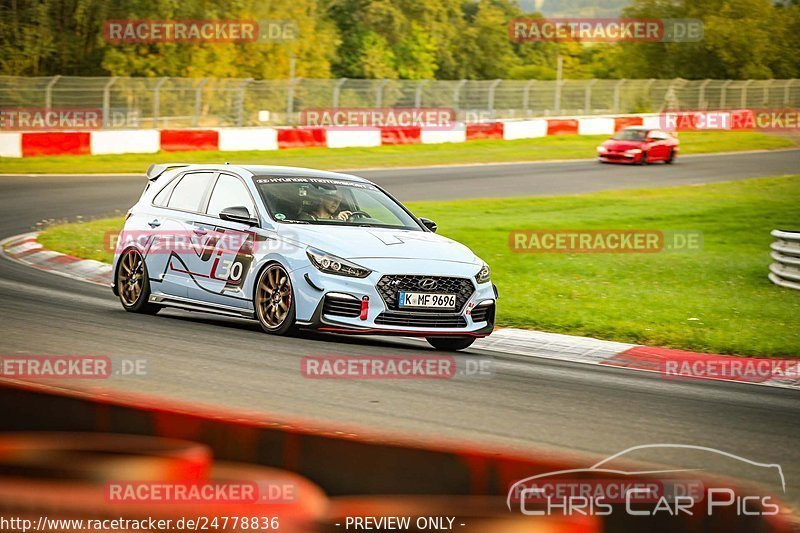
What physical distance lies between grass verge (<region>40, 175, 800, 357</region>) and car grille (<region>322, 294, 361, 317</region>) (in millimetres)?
3047

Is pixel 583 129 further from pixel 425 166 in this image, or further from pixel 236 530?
pixel 236 530

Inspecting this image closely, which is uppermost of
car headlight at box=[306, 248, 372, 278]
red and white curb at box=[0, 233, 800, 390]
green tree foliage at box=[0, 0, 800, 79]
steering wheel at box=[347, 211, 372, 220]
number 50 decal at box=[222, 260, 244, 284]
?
green tree foliage at box=[0, 0, 800, 79]

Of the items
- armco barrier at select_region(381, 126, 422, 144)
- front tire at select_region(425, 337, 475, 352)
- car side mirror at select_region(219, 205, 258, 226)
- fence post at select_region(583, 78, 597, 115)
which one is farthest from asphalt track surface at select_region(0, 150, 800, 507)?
fence post at select_region(583, 78, 597, 115)

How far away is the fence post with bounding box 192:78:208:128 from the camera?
38.5m

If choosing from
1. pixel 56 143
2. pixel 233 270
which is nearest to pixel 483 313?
pixel 233 270

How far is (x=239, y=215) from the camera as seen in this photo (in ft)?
36.1

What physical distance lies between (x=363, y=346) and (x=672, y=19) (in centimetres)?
Result: 7880

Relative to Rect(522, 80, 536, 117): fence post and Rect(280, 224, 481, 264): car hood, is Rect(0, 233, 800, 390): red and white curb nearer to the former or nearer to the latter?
Rect(280, 224, 481, 264): car hood

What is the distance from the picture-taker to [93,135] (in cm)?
3334

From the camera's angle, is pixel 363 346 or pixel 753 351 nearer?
pixel 363 346

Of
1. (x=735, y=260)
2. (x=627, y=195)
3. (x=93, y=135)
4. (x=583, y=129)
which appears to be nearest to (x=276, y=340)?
(x=735, y=260)

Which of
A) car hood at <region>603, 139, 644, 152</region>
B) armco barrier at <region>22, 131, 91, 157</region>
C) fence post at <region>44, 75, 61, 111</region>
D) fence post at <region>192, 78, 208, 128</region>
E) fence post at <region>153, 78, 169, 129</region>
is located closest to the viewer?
armco barrier at <region>22, 131, 91, 157</region>

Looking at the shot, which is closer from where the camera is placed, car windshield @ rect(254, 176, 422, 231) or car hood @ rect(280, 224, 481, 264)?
car hood @ rect(280, 224, 481, 264)

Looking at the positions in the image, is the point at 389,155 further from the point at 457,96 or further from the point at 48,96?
the point at 48,96
